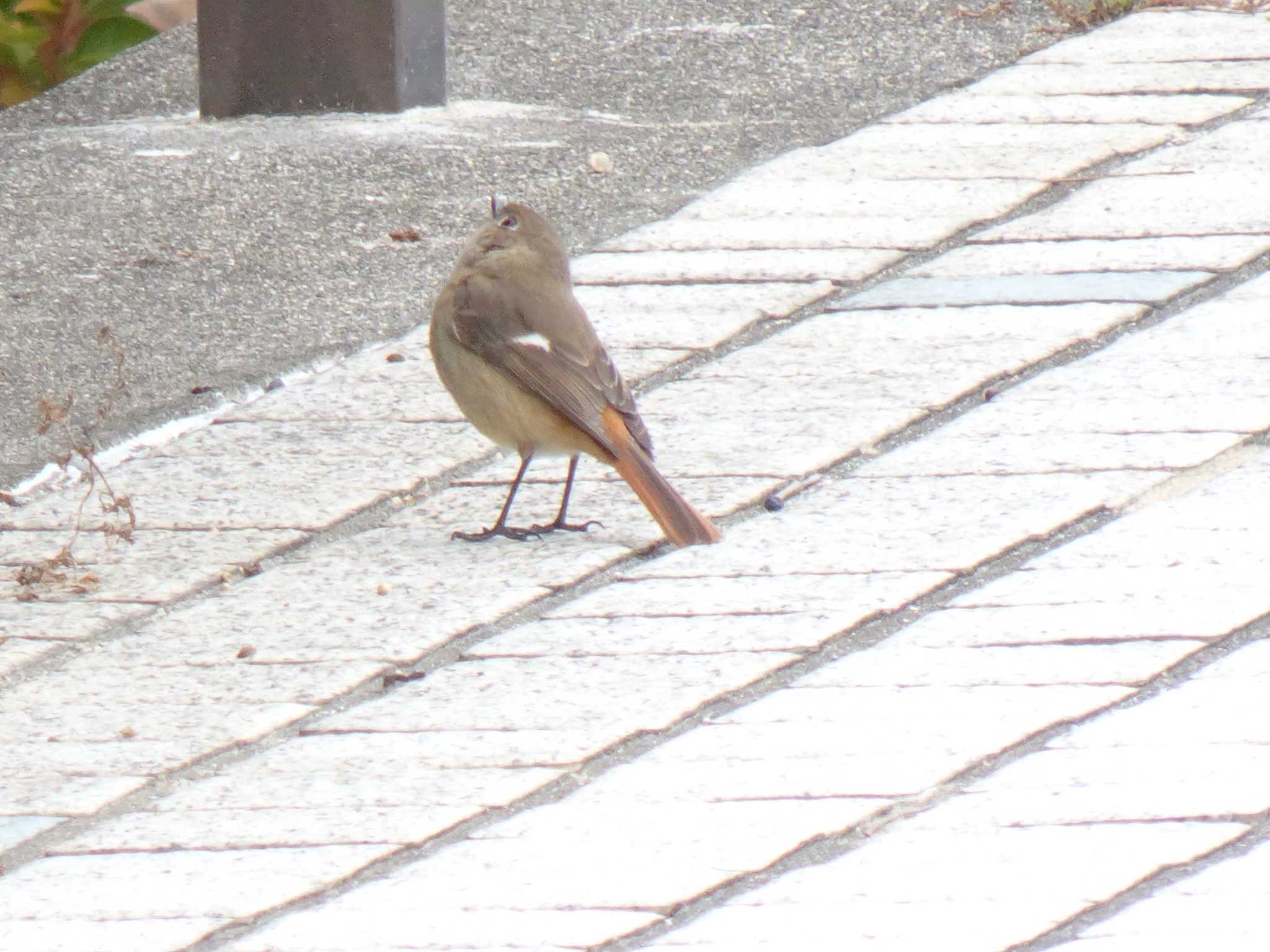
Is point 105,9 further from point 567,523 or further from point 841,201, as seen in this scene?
point 567,523

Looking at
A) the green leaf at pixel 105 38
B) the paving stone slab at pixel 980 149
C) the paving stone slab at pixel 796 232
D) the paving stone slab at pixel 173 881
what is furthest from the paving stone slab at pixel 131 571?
the green leaf at pixel 105 38

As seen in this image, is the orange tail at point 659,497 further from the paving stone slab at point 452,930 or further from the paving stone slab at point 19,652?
the paving stone slab at point 452,930

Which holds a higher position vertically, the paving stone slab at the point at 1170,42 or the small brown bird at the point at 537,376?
the paving stone slab at the point at 1170,42

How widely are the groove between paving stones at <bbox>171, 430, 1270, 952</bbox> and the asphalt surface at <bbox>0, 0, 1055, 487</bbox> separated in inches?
70.7

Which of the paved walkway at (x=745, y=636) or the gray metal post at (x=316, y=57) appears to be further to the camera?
the gray metal post at (x=316, y=57)

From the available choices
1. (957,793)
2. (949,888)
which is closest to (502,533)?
(957,793)

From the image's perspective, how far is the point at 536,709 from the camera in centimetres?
417

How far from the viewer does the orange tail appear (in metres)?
4.84

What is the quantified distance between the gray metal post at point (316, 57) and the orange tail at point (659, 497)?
2935 mm

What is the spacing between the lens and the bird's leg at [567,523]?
5.11 metres

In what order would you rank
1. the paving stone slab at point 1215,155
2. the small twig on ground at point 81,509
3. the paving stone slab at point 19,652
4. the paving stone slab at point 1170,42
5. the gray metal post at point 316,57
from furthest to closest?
the paving stone slab at point 1170,42
the gray metal post at point 316,57
the paving stone slab at point 1215,155
the small twig on ground at point 81,509
the paving stone slab at point 19,652

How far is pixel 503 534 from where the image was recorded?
199 inches

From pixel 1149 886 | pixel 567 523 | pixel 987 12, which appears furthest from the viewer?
pixel 987 12

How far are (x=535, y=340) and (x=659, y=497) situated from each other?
56cm
